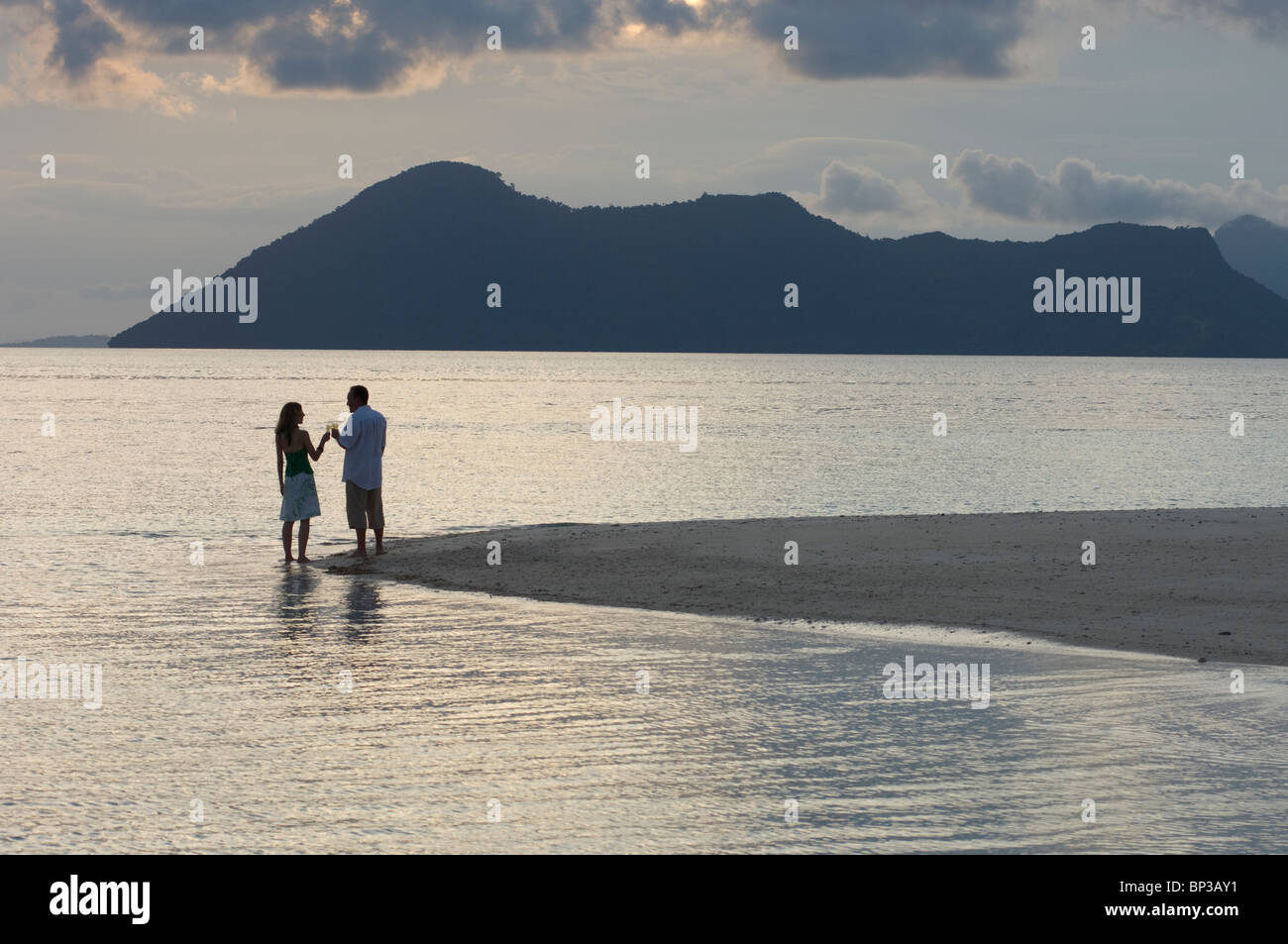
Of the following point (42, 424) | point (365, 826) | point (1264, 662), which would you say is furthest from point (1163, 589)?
point (42, 424)

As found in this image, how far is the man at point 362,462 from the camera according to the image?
18656 millimetres

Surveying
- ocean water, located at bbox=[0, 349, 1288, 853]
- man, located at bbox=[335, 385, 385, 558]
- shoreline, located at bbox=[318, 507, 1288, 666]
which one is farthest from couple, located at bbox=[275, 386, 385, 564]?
ocean water, located at bbox=[0, 349, 1288, 853]

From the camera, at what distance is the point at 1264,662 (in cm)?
1202

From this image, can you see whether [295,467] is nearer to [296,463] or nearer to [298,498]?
[296,463]

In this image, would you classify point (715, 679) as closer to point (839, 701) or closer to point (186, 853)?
point (839, 701)

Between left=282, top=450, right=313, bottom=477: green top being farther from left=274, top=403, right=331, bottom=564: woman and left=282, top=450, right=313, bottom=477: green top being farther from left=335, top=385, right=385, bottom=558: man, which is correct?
left=335, top=385, right=385, bottom=558: man

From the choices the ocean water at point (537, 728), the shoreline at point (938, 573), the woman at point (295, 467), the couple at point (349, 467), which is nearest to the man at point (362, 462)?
the couple at point (349, 467)

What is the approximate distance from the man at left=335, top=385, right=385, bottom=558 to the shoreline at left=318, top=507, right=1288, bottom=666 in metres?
0.63

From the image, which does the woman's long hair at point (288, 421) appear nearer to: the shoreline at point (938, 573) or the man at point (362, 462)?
the man at point (362, 462)

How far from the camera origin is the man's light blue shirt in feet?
61.3

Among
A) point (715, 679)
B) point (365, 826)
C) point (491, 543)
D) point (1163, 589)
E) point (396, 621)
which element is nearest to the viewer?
point (365, 826)

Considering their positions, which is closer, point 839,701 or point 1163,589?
point 839,701

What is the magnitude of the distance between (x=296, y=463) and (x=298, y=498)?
1.89 feet
